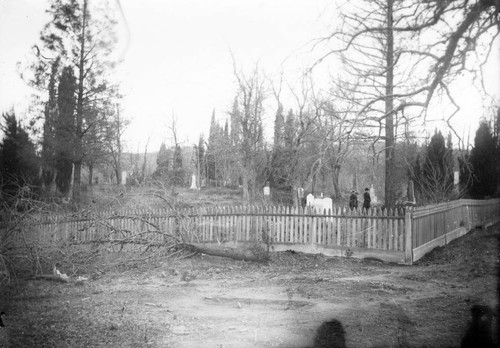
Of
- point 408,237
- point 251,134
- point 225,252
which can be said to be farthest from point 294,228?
point 251,134

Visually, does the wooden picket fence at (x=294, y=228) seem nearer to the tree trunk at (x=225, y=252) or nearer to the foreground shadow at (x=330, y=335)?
the tree trunk at (x=225, y=252)

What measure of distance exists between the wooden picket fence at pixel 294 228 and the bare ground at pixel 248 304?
1.00 meters

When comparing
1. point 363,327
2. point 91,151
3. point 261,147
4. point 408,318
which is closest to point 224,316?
point 363,327

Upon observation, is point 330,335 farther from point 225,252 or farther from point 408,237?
point 408,237

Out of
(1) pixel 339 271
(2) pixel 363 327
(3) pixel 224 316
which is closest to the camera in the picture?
(2) pixel 363 327

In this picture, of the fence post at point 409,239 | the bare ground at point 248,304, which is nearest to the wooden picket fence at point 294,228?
the fence post at point 409,239

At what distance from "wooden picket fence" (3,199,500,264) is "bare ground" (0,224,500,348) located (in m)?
1.00

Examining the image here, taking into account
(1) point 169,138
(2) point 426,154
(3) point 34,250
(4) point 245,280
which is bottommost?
(4) point 245,280

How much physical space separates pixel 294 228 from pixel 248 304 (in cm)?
546

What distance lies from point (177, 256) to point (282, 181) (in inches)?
972

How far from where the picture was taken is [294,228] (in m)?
11.3

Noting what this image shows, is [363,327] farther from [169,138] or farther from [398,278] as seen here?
[169,138]

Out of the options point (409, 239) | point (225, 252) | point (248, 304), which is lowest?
point (248, 304)

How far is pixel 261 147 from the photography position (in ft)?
106
